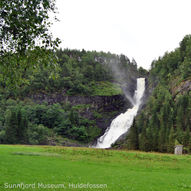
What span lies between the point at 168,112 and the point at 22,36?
6891cm

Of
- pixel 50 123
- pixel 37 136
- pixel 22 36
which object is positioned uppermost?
pixel 22 36

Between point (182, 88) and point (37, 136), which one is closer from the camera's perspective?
point (182, 88)

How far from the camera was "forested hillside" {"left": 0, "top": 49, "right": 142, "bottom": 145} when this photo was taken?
87956mm

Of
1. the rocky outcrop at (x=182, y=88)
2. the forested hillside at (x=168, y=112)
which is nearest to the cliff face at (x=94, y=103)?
the forested hillside at (x=168, y=112)

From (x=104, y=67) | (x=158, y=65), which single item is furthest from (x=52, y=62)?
(x=104, y=67)

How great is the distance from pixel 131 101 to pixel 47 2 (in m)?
117

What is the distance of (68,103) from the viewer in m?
132

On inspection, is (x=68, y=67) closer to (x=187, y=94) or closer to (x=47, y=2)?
(x=187, y=94)

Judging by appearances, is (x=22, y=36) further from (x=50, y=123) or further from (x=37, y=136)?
(x=50, y=123)

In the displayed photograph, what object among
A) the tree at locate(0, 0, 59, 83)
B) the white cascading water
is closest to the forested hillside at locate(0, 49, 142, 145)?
the white cascading water

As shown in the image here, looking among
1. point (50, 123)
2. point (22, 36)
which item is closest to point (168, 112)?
point (50, 123)

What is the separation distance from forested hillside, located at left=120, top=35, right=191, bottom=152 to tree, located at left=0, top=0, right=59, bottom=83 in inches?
1537

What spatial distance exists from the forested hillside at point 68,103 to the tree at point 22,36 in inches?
2704

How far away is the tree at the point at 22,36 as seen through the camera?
912 centimetres
